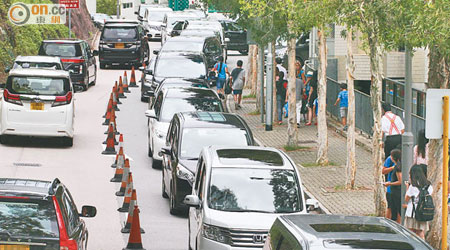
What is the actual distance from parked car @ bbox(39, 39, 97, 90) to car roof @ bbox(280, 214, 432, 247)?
26.5 meters

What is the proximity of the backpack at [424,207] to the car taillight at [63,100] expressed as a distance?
472 inches

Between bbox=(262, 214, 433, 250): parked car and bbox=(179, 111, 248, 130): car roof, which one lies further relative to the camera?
bbox=(179, 111, 248, 130): car roof

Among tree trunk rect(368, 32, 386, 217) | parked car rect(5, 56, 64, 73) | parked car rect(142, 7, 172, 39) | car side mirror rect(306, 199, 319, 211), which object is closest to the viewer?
car side mirror rect(306, 199, 319, 211)

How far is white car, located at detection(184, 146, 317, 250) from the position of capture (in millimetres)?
12805

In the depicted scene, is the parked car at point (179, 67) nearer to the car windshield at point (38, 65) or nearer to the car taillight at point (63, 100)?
the car windshield at point (38, 65)

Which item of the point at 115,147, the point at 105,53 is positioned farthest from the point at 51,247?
the point at 105,53

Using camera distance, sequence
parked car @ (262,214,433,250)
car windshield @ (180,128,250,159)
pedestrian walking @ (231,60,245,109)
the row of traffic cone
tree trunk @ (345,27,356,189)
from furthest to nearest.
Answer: pedestrian walking @ (231,60,245,109) → tree trunk @ (345,27,356,189) → car windshield @ (180,128,250,159) → the row of traffic cone → parked car @ (262,214,433,250)

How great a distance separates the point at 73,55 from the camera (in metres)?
35.5

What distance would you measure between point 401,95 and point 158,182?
9978mm

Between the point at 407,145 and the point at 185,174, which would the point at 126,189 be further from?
the point at 407,145

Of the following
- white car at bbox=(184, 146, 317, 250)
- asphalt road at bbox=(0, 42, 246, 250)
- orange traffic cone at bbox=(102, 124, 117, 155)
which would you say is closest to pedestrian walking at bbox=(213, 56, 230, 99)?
asphalt road at bbox=(0, 42, 246, 250)

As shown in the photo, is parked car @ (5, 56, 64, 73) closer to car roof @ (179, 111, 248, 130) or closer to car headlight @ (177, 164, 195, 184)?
car roof @ (179, 111, 248, 130)

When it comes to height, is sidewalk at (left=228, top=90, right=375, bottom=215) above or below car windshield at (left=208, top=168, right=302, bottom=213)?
below

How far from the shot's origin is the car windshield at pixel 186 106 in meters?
23.0
